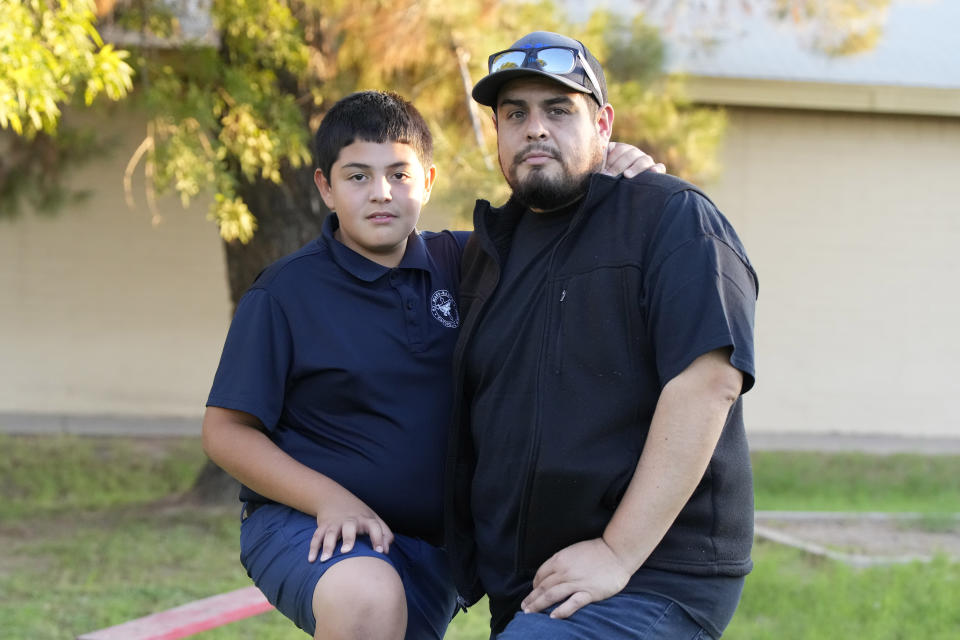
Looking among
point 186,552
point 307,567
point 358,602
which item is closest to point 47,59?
point 307,567

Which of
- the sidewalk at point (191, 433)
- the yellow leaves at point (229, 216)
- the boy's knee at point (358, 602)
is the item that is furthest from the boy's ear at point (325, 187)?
the sidewalk at point (191, 433)

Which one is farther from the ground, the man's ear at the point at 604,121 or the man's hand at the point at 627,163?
the man's ear at the point at 604,121

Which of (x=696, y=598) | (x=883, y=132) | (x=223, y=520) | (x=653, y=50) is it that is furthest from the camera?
(x=883, y=132)

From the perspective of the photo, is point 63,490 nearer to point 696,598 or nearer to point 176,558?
point 176,558

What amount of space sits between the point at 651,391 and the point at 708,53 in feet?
26.4

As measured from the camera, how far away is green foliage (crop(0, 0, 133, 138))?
416cm

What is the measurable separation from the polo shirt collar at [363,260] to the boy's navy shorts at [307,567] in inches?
24.7

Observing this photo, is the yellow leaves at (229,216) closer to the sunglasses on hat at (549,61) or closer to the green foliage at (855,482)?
the sunglasses on hat at (549,61)

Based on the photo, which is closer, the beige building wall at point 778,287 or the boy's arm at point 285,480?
the boy's arm at point 285,480

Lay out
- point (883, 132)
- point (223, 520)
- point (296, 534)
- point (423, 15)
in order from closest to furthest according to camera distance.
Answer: point (296, 534), point (423, 15), point (223, 520), point (883, 132)

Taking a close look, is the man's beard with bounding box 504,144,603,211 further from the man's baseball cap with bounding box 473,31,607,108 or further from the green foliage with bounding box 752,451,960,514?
the green foliage with bounding box 752,451,960,514

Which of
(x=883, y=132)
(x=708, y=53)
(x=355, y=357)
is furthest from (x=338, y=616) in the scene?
(x=883, y=132)

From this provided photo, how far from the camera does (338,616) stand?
250 cm

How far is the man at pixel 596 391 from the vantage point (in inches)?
94.9
